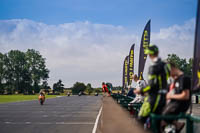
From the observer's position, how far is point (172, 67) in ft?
16.2

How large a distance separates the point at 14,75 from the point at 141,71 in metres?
120

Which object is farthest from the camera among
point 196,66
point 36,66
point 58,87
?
point 58,87

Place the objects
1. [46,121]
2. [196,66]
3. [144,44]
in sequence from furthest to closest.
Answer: [144,44] < [46,121] < [196,66]

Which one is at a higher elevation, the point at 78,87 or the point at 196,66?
the point at 196,66

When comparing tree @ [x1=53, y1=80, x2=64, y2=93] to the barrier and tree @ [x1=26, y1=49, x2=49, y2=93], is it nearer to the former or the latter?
tree @ [x1=26, y1=49, x2=49, y2=93]

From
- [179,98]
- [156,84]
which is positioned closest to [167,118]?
[179,98]

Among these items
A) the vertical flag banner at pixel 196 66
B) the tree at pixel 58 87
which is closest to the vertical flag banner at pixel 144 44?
the vertical flag banner at pixel 196 66

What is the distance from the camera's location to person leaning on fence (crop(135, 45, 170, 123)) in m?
4.66

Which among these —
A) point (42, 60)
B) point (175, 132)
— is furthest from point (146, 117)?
point (42, 60)

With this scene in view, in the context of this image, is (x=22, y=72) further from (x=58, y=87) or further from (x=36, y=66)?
(x=58, y=87)

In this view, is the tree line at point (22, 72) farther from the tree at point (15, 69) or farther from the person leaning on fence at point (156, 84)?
the person leaning on fence at point (156, 84)

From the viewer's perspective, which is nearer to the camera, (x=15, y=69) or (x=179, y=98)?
(x=179, y=98)

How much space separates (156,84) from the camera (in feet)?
15.3

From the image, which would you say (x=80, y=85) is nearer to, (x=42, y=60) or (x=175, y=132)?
(x=42, y=60)
